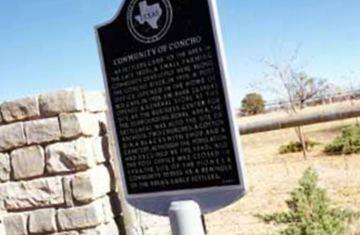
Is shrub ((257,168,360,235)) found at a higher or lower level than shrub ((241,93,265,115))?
lower

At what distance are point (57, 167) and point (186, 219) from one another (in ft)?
3.22

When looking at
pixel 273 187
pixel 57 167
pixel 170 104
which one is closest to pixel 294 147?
pixel 273 187

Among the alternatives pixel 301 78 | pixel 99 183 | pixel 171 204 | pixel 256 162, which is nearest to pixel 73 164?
pixel 99 183

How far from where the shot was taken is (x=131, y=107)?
3135 mm

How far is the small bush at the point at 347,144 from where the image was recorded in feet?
48.2

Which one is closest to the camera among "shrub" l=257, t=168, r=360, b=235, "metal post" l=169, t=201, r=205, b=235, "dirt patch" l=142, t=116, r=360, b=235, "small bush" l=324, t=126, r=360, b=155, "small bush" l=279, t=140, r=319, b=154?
"metal post" l=169, t=201, r=205, b=235

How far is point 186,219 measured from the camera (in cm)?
275

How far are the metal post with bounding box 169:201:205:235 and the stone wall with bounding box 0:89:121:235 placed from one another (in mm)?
646

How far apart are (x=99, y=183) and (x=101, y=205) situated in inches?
5.5

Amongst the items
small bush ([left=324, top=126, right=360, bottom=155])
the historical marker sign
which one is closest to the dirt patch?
small bush ([left=324, top=126, right=360, bottom=155])

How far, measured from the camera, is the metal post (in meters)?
2.74

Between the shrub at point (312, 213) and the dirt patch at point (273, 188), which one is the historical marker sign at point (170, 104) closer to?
the dirt patch at point (273, 188)

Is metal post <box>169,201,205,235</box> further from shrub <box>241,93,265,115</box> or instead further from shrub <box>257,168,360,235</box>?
shrub <box>241,93,265,115</box>

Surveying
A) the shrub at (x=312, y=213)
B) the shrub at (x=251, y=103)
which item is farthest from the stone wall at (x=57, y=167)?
the shrub at (x=251, y=103)
